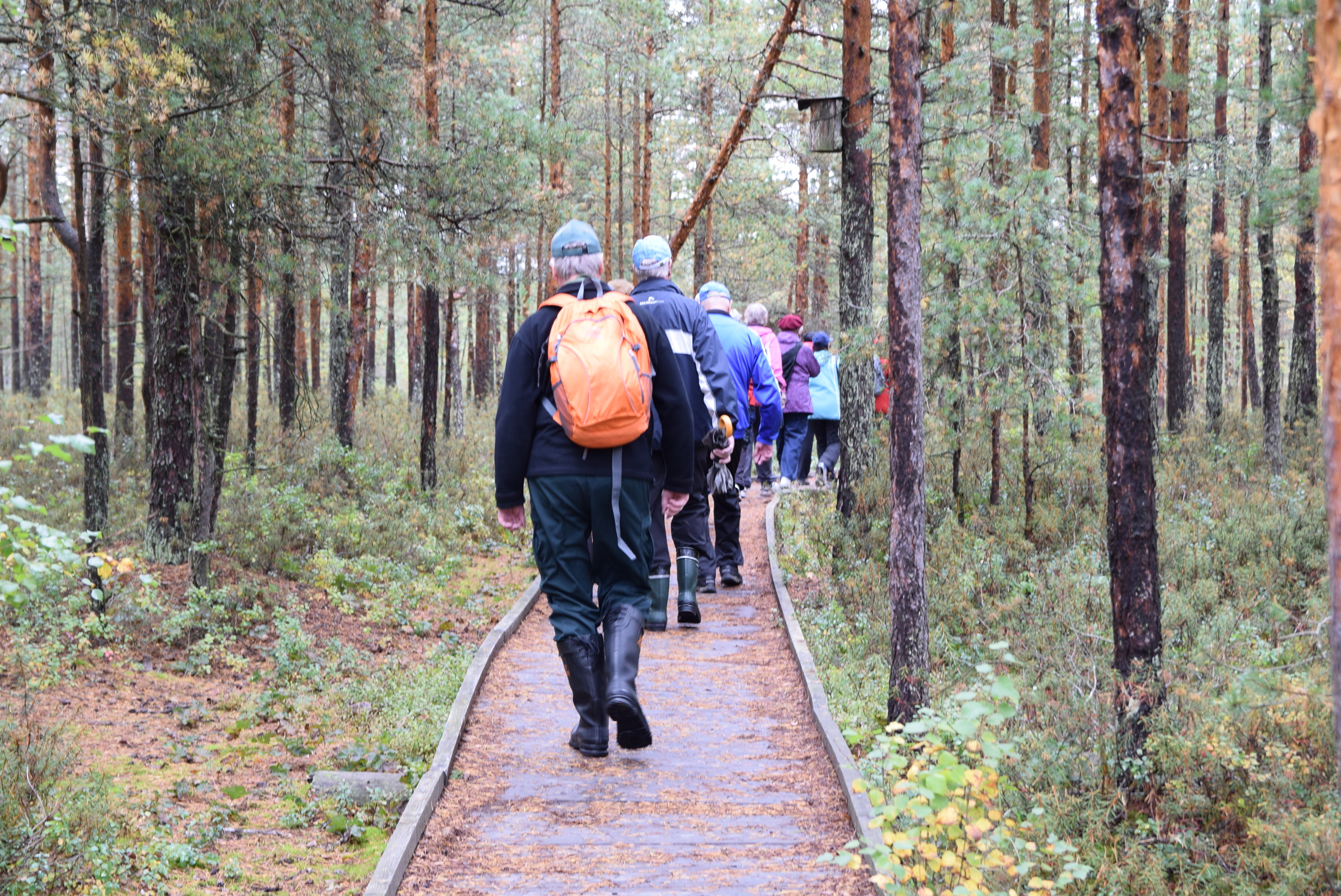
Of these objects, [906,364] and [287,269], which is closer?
[906,364]

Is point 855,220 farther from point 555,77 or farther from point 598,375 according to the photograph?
point 555,77

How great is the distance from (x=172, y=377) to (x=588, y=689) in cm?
632

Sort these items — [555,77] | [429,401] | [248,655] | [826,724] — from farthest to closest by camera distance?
→ [555,77] → [429,401] → [248,655] → [826,724]

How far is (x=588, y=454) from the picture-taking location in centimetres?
513

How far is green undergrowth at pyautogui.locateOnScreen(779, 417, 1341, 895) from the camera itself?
4547 millimetres

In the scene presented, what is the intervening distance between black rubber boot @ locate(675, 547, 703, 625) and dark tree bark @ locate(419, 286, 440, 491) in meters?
7.93

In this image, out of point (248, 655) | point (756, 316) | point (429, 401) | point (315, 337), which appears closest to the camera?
point (248, 655)

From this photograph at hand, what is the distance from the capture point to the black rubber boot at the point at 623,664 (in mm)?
5176

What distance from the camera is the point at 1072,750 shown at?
219 inches

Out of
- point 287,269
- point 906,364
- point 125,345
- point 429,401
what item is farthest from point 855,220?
point 125,345

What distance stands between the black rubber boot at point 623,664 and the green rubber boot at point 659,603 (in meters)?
2.50

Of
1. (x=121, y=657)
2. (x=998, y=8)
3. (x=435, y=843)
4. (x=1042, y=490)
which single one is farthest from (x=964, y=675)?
(x=998, y=8)

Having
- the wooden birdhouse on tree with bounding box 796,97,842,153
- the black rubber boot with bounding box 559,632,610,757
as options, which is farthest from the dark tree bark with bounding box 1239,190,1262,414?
the black rubber boot with bounding box 559,632,610,757

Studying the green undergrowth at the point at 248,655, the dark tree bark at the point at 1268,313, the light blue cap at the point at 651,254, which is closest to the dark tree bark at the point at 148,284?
the green undergrowth at the point at 248,655
